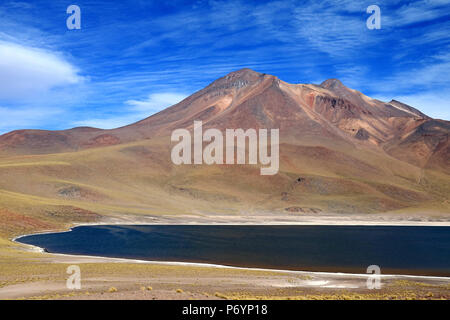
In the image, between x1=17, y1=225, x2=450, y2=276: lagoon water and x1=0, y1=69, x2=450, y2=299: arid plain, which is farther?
x1=17, y1=225, x2=450, y2=276: lagoon water

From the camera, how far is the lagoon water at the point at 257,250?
46.6 metres

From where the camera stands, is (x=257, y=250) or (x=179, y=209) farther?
(x=179, y=209)

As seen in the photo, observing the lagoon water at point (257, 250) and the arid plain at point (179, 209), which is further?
the lagoon water at point (257, 250)

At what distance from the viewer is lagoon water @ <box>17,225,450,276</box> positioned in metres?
46.6

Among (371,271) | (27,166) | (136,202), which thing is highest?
(27,166)

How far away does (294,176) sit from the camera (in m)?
181

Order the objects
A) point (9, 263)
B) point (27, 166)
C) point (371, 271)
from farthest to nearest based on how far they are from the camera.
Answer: point (27, 166) → point (371, 271) → point (9, 263)

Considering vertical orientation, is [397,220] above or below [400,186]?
below

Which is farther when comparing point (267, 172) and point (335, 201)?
point (267, 172)

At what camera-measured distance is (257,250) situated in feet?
190

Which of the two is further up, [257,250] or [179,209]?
[179,209]

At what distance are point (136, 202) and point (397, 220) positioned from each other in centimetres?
7687
